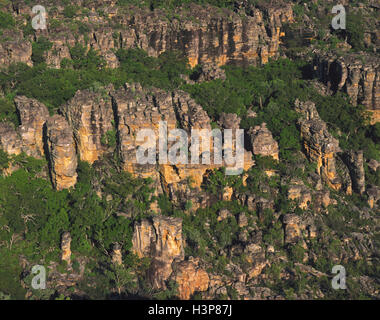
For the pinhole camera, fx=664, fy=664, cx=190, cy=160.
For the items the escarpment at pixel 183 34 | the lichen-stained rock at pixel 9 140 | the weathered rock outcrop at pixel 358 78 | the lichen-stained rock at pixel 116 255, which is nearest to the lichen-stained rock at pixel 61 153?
the lichen-stained rock at pixel 9 140

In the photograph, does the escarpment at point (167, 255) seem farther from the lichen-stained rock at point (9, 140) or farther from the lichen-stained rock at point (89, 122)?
the lichen-stained rock at point (9, 140)

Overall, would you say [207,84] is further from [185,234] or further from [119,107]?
[185,234]

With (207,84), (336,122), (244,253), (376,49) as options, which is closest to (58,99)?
(207,84)

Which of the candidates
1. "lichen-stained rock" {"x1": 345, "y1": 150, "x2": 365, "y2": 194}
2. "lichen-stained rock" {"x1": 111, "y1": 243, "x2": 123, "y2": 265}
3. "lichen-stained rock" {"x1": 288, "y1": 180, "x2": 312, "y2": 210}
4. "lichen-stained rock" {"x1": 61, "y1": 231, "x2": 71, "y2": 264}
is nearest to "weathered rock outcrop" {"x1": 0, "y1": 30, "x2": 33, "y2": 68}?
"lichen-stained rock" {"x1": 61, "y1": 231, "x2": 71, "y2": 264}

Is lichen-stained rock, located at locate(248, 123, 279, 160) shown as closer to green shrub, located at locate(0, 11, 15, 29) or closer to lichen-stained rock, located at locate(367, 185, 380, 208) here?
lichen-stained rock, located at locate(367, 185, 380, 208)

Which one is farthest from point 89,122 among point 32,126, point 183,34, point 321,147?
point 321,147

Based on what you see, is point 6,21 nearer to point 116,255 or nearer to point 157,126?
point 157,126
